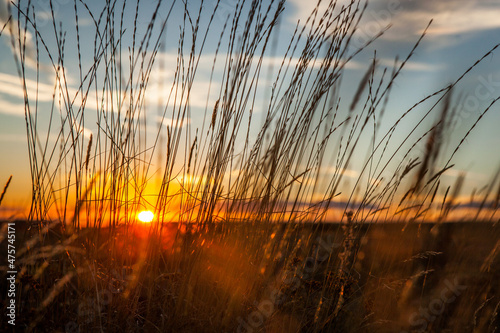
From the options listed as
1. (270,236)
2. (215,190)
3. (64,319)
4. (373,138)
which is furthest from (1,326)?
(373,138)

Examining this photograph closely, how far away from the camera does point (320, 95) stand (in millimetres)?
1602

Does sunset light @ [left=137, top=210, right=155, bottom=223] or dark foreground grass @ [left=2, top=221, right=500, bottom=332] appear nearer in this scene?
dark foreground grass @ [left=2, top=221, right=500, bottom=332]

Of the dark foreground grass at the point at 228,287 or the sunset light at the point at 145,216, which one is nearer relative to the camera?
the dark foreground grass at the point at 228,287

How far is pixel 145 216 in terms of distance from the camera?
1.68m

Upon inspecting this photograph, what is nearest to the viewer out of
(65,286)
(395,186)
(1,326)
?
(1,326)

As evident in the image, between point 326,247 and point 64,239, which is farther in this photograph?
point 326,247

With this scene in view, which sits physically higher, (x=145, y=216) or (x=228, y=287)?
(x=145, y=216)

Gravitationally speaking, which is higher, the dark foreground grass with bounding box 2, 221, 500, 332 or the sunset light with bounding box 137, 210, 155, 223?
the sunset light with bounding box 137, 210, 155, 223

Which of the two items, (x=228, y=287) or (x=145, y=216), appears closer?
(x=228, y=287)

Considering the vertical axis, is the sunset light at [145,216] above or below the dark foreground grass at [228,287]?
above

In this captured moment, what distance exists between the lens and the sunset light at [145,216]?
168 centimetres

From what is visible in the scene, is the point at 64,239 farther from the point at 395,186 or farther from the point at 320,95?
the point at 395,186

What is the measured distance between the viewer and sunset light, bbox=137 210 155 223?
168cm

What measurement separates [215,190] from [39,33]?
2.90ft
